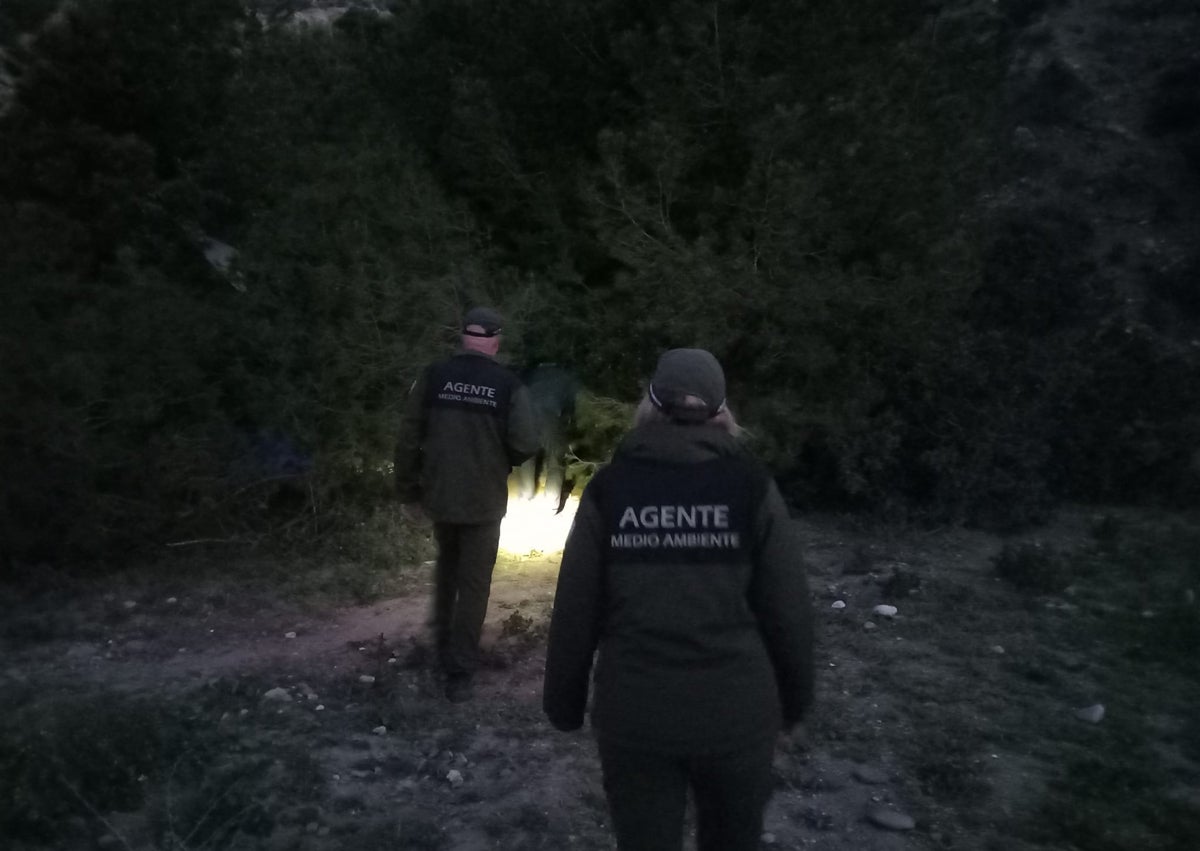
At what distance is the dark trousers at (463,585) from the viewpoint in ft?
19.5

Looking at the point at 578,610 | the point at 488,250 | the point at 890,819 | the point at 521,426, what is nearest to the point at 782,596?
the point at 578,610

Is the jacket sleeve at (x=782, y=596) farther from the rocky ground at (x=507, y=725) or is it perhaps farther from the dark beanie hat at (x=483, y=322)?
the dark beanie hat at (x=483, y=322)

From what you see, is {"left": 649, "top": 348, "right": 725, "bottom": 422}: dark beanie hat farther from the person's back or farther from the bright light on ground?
the bright light on ground

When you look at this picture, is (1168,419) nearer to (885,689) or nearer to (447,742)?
(885,689)

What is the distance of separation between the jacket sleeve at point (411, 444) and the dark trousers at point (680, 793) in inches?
119


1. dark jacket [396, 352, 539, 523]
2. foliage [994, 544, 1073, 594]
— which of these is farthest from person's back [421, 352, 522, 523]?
foliage [994, 544, 1073, 594]

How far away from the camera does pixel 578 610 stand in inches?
121

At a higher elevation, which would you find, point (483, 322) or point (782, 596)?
point (483, 322)

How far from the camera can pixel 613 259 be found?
33.0 feet

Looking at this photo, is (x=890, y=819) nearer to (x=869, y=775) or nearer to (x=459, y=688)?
(x=869, y=775)

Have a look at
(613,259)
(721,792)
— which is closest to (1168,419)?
(613,259)

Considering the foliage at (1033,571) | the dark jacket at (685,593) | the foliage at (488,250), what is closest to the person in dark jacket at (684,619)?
the dark jacket at (685,593)

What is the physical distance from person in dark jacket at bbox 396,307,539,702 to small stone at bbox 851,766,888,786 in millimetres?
2100

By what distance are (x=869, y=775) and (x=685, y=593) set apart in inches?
110
